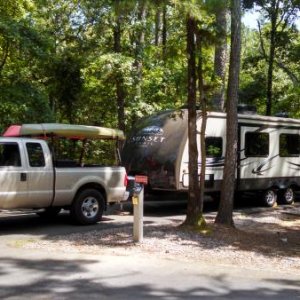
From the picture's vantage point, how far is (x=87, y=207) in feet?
39.9

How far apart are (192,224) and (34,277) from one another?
4377 millimetres

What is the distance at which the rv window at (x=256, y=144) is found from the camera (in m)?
16.4

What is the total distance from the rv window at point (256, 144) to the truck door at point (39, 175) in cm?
708

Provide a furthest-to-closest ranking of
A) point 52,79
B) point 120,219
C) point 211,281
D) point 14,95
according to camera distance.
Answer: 1. point 52,79
2. point 14,95
3. point 120,219
4. point 211,281

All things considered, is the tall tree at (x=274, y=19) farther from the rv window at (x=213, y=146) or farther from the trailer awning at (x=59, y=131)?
the trailer awning at (x=59, y=131)

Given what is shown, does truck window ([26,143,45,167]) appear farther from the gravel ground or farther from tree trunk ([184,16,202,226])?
tree trunk ([184,16,202,226])

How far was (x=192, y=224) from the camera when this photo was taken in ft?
35.6

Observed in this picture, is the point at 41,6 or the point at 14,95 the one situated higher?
the point at 41,6

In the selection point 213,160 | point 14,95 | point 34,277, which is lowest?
point 34,277

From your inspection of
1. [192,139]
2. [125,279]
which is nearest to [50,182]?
[192,139]

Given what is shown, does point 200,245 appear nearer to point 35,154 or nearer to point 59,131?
point 35,154

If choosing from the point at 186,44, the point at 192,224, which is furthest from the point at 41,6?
the point at 192,224

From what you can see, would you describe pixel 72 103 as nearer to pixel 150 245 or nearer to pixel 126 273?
pixel 150 245

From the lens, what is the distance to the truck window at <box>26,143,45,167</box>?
1109 centimetres
